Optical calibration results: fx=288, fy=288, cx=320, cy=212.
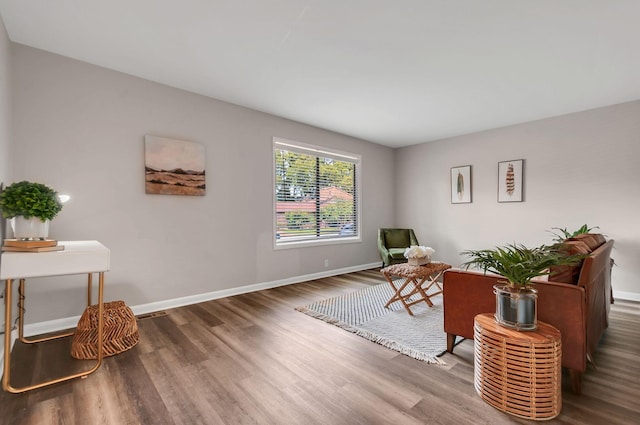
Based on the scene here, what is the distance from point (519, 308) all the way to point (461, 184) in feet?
13.4

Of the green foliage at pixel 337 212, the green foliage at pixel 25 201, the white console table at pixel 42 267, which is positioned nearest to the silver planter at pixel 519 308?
the white console table at pixel 42 267

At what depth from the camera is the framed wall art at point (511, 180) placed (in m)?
4.63

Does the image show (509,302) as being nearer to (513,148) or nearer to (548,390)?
(548,390)

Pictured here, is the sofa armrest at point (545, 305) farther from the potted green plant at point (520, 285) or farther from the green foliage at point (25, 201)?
the green foliage at point (25, 201)

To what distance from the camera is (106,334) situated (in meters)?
2.26

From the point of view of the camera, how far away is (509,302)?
1.69m

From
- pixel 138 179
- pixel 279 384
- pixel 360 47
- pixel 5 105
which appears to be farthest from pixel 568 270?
pixel 5 105

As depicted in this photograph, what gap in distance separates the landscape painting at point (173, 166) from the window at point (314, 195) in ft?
3.76

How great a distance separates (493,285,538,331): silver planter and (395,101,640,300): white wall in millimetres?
3501

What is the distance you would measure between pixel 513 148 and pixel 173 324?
17.8 ft

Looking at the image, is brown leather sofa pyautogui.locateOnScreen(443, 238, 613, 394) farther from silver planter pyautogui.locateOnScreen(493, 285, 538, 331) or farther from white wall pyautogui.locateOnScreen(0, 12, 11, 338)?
white wall pyautogui.locateOnScreen(0, 12, 11, 338)

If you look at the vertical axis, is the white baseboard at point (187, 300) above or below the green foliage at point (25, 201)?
below

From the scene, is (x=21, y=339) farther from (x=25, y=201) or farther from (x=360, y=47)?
(x=360, y=47)

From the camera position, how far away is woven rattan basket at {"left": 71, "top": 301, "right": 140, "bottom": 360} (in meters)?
2.21
